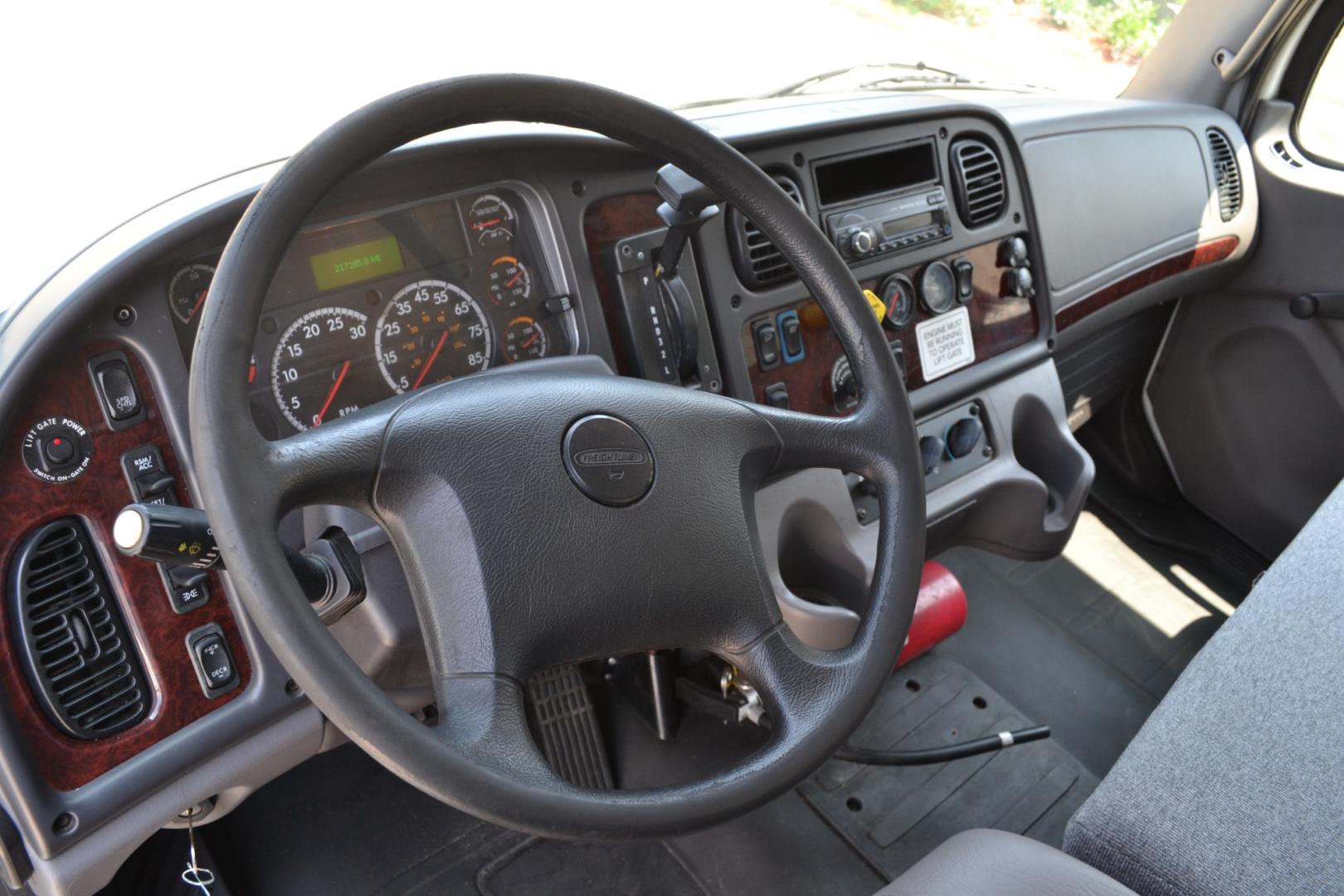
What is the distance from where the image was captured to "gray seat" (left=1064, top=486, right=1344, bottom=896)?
3.22 feet

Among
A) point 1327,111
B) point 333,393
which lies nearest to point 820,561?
point 333,393

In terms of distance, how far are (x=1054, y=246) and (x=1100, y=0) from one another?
801 millimetres

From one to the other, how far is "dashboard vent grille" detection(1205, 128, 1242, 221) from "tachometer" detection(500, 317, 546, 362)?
1756 millimetres

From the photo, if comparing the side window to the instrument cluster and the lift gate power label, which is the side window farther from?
the instrument cluster

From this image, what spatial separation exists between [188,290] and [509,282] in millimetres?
371

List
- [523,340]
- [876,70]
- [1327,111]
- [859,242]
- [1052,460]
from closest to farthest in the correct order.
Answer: [523,340] < [859,242] < [1052,460] < [876,70] < [1327,111]

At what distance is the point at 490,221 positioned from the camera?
1.22 m

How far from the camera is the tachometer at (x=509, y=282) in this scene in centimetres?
123

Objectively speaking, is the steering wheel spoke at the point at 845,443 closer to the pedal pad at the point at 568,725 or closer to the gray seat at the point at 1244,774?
the gray seat at the point at 1244,774

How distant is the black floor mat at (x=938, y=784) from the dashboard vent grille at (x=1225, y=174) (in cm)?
124

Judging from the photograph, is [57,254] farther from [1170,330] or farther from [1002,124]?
[1170,330]

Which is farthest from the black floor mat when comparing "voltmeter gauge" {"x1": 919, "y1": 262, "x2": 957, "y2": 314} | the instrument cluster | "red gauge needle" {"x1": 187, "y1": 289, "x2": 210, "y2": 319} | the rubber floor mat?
"red gauge needle" {"x1": 187, "y1": 289, "x2": 210, "y2": 319}

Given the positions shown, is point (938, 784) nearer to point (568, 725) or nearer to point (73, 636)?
Result: point (568, 725)

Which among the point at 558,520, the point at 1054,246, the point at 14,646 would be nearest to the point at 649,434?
the point at 558,520
